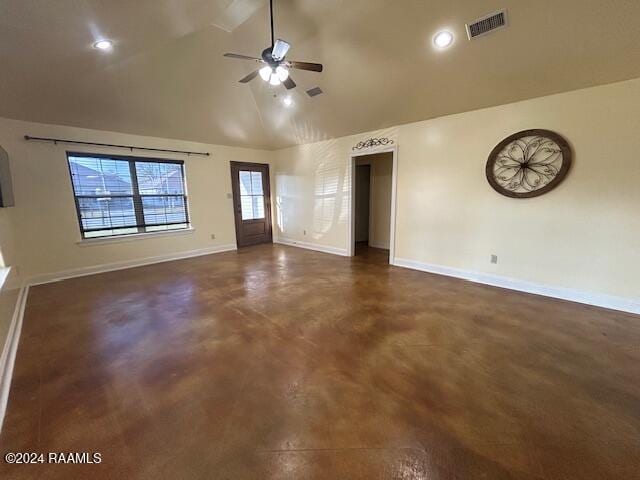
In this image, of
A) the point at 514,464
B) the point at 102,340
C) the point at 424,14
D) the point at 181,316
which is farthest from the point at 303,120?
the point at 514,464

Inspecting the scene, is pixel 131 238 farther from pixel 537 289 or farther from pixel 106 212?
pixel 537 289

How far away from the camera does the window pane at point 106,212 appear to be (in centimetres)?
467

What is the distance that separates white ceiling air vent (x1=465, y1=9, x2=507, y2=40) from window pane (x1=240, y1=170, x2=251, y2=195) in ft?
17.5

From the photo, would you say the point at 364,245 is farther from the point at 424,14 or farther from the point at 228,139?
the point at 424,14

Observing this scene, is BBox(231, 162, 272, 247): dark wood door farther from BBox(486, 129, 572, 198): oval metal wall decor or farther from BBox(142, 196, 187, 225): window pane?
→ BBox(486, 129, 572, 198): oval metal wall decor

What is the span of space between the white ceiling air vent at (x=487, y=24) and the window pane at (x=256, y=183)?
17.7 feet

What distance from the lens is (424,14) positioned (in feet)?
8.91

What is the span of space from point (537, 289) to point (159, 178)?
6.91 m

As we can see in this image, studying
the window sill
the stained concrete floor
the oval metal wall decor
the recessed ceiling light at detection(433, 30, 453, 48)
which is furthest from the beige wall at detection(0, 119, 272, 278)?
the oval metal wall decor

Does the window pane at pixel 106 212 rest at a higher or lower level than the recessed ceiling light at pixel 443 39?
lower

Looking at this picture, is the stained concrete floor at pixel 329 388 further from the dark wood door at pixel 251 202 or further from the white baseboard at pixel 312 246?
the dark wood door at pixel 251 202

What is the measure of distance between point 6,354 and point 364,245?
20.4 ft

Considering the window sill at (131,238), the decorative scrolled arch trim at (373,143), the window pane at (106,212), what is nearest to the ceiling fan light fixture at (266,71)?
the decorative scrolled arch trim at (373,143)

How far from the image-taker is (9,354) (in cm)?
230
